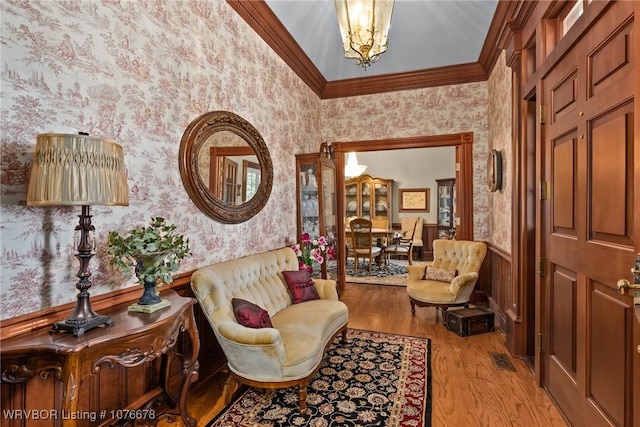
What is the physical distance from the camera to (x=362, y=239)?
21.4 feet

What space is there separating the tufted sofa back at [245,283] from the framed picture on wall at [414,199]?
19.7ft

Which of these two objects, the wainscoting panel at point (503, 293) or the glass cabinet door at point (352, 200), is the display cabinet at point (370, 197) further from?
the wainscoting panel at point (503, 293)

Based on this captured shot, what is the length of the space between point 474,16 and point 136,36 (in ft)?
10.3

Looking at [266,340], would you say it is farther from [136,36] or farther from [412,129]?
[412,129]

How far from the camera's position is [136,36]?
6.23ft

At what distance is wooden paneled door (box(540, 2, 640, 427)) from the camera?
1360 millimetres

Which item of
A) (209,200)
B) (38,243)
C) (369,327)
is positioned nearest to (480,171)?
(369,327)

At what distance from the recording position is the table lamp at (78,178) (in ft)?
3.90

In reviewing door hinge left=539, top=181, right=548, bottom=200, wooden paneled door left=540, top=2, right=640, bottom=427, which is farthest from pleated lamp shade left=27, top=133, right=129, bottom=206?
door hinge left=539, top=181, right=548, bottom=200

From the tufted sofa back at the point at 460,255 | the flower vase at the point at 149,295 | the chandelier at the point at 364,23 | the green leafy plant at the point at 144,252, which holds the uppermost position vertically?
the chandelier at the point at 364,23

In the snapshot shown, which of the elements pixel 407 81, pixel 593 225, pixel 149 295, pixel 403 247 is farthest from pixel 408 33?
pixel 403 247

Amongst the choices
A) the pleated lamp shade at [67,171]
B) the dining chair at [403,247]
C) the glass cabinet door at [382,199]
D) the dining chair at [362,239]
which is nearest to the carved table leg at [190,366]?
the pleated lamp shade at [67,171]

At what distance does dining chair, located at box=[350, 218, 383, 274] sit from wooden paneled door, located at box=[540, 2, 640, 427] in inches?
167

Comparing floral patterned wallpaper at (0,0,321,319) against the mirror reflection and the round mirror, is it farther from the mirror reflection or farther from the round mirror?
the mirror reflection
